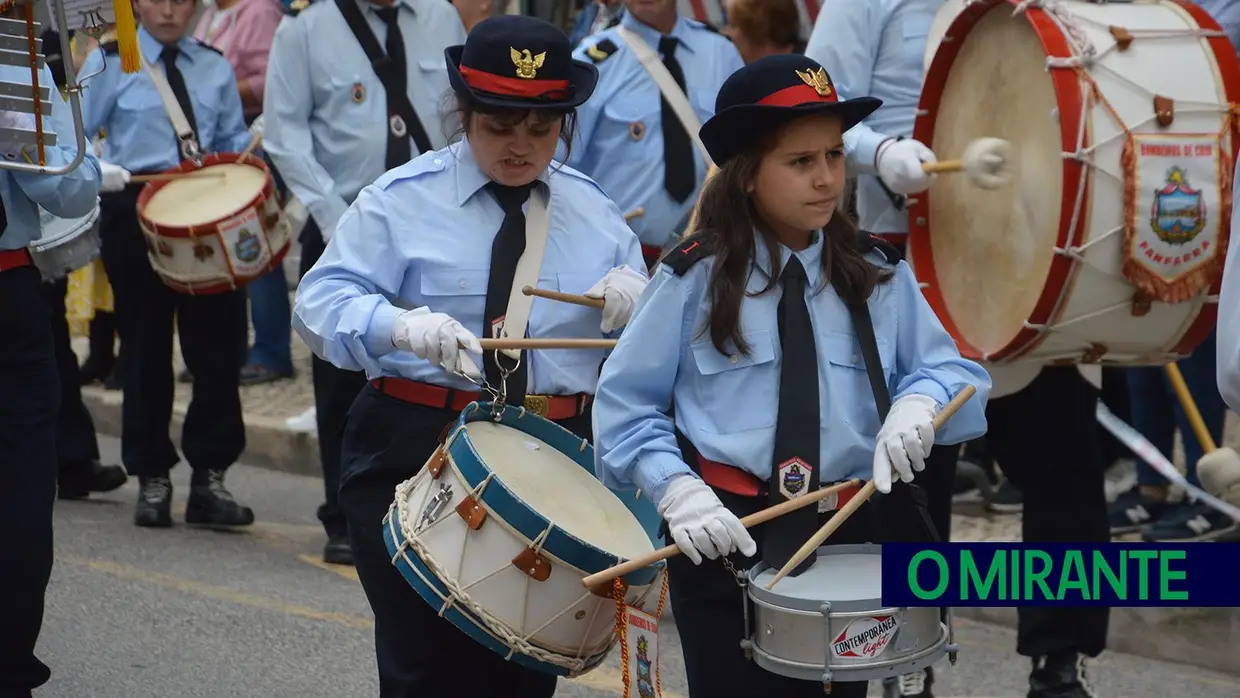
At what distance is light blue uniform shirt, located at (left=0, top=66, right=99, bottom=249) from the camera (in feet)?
15.4

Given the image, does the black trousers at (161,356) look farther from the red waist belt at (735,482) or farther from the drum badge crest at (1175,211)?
the red waist belt at (735,482)

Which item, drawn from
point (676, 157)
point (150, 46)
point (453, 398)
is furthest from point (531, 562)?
point (150, 46)

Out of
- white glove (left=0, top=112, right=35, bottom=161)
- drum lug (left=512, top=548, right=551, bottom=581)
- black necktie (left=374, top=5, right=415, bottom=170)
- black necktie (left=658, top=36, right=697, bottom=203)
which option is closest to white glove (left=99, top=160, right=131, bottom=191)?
black necktie (left=374, top=5, right=415, bottom=170)

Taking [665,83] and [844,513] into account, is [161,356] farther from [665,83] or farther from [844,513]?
[844,513]

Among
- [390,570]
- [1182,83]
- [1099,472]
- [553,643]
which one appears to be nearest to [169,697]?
[390,570]

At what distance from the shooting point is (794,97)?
3689 mm

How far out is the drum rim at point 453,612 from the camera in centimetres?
392

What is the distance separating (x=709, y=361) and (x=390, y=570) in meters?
1.00

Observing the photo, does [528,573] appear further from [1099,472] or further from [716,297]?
[1099,472]

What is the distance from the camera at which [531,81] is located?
429cm

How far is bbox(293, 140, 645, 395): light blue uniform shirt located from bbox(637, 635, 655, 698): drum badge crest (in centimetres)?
86

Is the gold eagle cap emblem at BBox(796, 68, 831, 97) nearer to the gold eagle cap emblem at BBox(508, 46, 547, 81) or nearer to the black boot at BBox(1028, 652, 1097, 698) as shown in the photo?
the gold eagle cap emblem at BBox(508, 46, 547, 81)

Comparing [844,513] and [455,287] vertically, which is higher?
[455,287]

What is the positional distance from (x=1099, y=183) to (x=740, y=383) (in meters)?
1.57
